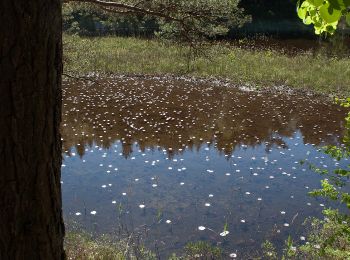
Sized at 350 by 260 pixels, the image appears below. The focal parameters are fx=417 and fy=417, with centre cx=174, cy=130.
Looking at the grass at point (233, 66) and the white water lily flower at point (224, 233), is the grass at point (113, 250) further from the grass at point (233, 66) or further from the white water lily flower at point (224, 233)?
the grass at point (233, 66)

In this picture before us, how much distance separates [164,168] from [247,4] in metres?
37.1

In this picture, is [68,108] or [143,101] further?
[143,101]

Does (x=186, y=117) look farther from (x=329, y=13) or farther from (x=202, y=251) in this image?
(x=329, y=13)

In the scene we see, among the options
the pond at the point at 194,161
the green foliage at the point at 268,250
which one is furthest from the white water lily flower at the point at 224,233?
the green foliage at the point at 268,250

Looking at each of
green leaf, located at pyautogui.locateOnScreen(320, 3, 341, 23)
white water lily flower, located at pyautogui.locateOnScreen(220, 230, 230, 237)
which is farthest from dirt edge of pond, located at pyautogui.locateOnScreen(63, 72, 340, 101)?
green leaf, located at pyautogui.locateOnScreen(320, 3, 341, 23)

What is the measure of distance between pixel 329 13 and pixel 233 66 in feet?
57.1

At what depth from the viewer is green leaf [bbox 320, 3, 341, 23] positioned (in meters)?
1.54

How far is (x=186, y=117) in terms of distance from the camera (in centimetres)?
1272

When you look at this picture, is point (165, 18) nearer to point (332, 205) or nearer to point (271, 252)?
point (271, 252)

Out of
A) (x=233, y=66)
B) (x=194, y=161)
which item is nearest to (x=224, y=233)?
(x=194, y=161)

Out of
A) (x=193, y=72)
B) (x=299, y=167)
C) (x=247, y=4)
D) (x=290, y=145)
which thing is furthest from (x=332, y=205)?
(x=247, y=4)

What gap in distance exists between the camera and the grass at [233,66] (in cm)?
1675

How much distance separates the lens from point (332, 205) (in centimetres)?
759

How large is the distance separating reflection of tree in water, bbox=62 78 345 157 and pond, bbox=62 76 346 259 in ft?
0.11
